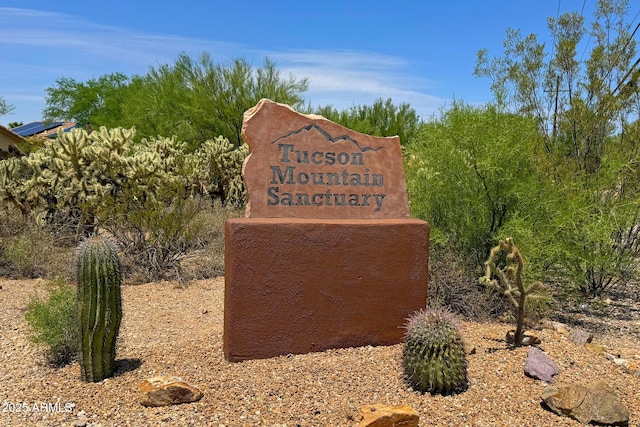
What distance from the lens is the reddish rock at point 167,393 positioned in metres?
4.12

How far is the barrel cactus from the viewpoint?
4.28 metres

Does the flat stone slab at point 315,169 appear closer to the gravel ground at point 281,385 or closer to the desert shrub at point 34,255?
the gravel ground at point 281,385

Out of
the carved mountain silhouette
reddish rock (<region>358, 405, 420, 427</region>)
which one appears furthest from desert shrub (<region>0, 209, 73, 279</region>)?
reddish rock (<region>358, 405, 420, 427</region>)

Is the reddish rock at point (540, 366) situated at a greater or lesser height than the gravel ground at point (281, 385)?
greater

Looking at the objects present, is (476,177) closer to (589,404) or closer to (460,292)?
(460,292)

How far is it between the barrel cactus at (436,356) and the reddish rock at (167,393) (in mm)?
1631

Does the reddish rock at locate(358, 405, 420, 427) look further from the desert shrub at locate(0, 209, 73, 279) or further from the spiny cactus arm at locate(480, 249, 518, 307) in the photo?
the desert shrub at locate(0, 209, 73, 279)

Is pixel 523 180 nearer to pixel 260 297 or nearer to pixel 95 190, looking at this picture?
pixel 260 297

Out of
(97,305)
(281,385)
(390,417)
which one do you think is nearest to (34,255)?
(97,305)

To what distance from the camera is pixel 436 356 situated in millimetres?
4297

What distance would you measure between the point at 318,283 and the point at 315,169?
1144 mm

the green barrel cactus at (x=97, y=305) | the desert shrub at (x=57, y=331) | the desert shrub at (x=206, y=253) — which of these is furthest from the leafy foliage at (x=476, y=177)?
the desert shrub at (x=57, y=331)

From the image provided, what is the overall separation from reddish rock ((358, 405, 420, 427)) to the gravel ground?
0.60 ft

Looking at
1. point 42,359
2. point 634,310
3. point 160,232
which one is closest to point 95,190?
point 160,232
